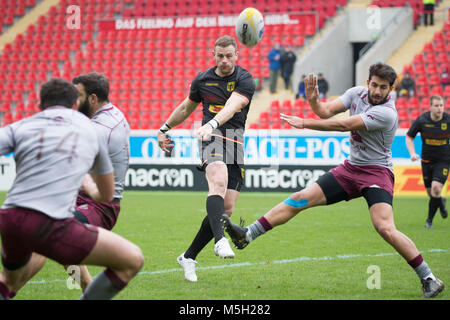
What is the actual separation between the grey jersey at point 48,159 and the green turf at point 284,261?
2.06m

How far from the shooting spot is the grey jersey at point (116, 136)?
5.45m

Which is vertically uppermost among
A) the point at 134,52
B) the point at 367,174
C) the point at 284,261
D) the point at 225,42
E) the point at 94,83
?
the point at 134,52

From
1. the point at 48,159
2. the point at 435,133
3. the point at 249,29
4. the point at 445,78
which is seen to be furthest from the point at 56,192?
the point at 445,78

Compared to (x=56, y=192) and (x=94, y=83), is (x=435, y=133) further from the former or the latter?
(x=56, y=192)

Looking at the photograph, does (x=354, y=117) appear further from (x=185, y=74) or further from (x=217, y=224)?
(x=185, y=74)

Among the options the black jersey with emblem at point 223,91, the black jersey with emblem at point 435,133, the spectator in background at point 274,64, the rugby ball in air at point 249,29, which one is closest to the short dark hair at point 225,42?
the black jersey with emblem at point 223,91

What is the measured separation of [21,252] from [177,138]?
13.3m

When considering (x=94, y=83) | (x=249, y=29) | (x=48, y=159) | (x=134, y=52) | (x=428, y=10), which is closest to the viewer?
(x=48, y=159)

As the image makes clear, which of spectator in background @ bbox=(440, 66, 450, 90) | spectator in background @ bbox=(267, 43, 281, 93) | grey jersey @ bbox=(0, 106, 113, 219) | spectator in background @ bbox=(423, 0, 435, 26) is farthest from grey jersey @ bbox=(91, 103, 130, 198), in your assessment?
spectator in background @ bbox=(423, 0, 435, 26)

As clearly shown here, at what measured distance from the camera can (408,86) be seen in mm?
20922

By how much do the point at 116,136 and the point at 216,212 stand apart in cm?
161

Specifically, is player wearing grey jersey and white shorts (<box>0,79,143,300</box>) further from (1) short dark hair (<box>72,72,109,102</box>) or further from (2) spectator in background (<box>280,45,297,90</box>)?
(2) spectator in background (<box>280,45,297,90</box>)

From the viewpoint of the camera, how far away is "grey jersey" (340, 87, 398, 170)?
6.21 metres

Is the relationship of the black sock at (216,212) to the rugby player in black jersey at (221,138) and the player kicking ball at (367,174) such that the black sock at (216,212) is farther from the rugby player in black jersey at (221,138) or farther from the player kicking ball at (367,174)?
the player kicking ball at (367,174)
